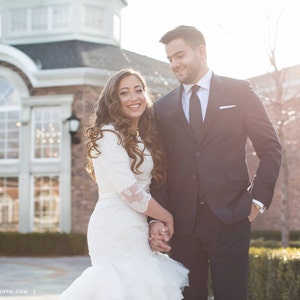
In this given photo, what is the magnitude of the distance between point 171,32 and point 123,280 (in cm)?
158

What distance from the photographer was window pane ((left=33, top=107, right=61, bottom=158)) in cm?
1692

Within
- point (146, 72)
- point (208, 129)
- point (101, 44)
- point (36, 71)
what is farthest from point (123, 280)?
point (101, 44)

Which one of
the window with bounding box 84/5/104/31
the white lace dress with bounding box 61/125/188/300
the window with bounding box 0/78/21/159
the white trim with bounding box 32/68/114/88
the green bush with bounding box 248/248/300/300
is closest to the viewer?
the white lace dress with bounding box 61/125/188/300

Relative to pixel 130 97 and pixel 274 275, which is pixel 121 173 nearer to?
pixel 130 97

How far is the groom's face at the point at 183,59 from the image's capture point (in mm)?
3693

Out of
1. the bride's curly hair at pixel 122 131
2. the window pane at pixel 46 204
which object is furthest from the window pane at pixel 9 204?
the bride's curly hair at pixel 122 131

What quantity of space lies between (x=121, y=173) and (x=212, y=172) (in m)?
0.57

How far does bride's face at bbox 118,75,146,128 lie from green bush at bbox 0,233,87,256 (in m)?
12.1

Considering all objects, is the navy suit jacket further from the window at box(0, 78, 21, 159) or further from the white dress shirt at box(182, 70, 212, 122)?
the window at box(0, 78, 21, 159)

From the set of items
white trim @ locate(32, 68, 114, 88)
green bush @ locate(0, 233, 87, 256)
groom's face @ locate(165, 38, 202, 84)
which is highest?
white trim @ locate(32, 68, 114, 88)

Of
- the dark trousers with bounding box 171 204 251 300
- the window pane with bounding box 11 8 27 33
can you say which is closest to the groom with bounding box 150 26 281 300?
the dark trousers with bounding box 171 204 251 300

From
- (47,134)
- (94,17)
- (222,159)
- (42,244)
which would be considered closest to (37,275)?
(42,244)

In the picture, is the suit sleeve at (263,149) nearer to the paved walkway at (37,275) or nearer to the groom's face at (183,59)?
the groom's face at (183,59)

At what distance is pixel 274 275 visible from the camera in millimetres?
6832
